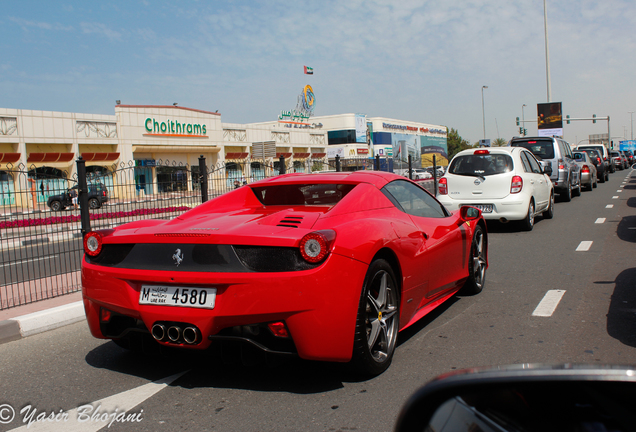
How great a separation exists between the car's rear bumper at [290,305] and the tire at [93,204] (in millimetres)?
4419

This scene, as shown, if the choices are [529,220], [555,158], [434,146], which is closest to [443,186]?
[529,220]

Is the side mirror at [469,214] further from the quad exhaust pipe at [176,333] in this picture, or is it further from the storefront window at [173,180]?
the storefront window at [173,180]

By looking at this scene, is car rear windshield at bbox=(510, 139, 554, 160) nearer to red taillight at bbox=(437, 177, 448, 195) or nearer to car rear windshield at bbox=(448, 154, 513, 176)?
car rear windshield at bbox=(448, 154, 513, 176)

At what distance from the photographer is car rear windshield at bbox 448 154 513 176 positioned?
1077 centimetres

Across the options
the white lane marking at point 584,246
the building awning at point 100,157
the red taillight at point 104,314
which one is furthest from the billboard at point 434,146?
the red taillight at point 104,314

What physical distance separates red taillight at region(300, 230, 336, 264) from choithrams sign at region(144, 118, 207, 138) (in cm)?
3834

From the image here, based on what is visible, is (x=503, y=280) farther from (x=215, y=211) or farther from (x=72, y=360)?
(x=72, y=360)

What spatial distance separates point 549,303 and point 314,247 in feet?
10.6

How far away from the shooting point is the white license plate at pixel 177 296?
3119 millimetres

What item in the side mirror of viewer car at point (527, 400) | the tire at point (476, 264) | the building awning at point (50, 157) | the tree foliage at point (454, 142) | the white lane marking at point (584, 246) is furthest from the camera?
the tree foliage at point (454, 142)

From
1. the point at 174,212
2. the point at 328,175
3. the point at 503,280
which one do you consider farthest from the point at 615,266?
the point at 174,212

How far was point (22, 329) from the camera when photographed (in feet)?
16.3

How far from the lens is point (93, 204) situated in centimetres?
737

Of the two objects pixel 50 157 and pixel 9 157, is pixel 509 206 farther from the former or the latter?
pixel 50 157
